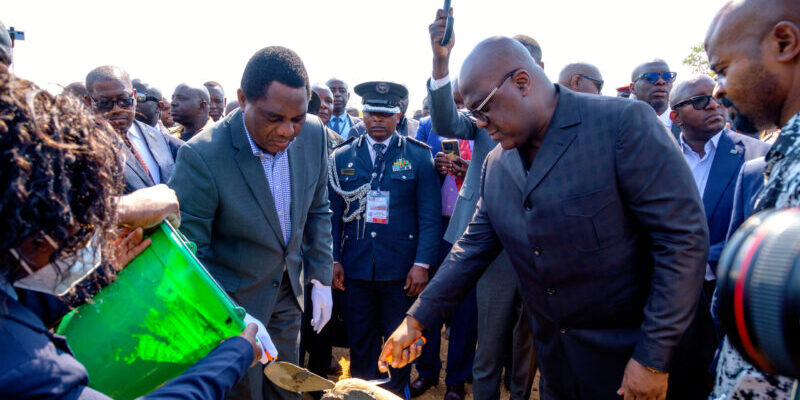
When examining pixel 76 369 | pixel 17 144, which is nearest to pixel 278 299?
pixel 76 369

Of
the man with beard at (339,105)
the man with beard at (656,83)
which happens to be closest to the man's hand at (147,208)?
the man with beard at (656,83)

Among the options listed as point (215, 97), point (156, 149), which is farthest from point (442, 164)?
point (215, 97)

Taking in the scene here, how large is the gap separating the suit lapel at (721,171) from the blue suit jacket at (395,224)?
1.88 m

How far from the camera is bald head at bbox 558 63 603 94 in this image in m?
4.33

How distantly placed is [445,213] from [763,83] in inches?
115

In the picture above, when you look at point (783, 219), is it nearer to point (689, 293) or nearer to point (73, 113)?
point (689, 293)

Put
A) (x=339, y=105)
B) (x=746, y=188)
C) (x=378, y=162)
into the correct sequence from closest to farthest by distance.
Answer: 1. (x=746, y=188)
2. (x=378, y=162)
3. (x=339, y=105)

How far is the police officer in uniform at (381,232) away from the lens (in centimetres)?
388

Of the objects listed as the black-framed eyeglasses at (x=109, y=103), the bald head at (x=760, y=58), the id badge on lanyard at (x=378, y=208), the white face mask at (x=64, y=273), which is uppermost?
the bald head at (x=760, y=58)

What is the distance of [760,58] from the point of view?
1.37 meters

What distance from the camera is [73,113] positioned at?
3.53 feet

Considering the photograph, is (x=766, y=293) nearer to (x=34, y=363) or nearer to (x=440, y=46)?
(x=34, y=363)

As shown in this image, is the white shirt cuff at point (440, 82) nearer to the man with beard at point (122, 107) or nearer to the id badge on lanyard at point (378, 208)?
the id badge on lanyard at point (378, 208)

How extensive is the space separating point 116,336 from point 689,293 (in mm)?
1924
